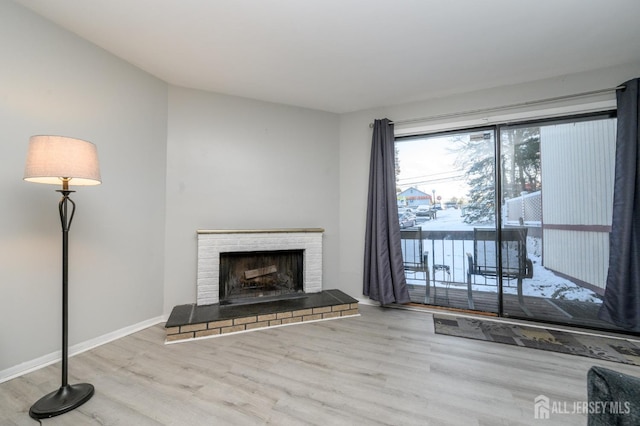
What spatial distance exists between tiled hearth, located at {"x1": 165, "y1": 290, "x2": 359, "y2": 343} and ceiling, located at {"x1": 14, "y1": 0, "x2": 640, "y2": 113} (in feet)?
7.91

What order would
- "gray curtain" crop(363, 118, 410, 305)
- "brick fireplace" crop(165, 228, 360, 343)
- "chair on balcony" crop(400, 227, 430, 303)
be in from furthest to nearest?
1. "chair on balcony" crop(400, 227, 430, 303)
2. "gray curtain" crop(363, 118, 410, 305)
3. "brick fireplace" crop(165, 228, 360, 343)

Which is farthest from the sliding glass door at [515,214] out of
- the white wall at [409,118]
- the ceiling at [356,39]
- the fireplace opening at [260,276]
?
the fireplace opening at [260,276]

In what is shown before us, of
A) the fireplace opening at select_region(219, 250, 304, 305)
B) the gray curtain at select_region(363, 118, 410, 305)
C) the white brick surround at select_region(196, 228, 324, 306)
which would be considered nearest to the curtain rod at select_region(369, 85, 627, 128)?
the gray curtain at select_region(363, 118, 410, 305)

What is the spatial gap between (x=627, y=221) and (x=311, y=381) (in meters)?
3.04

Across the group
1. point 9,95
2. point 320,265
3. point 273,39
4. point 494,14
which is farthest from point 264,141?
point 494,14

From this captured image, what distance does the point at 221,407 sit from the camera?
151cm

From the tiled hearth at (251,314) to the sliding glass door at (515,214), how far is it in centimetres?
113

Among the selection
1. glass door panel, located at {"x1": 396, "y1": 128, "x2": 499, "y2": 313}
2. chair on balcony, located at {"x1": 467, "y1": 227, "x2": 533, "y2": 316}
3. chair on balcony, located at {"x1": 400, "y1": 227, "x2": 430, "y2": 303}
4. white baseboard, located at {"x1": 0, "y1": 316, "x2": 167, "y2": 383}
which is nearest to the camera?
white baseboard, located at {"x1": 0, "y1": 316, "x2": 167, "y2": 383}

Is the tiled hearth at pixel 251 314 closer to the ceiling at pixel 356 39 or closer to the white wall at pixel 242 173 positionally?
the white wall at pixel 242 173

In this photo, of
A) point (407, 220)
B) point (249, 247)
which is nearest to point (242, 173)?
point (249, 247)

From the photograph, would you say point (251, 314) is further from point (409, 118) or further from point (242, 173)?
point (409, 118)

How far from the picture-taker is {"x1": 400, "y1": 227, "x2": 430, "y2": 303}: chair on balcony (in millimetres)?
3283

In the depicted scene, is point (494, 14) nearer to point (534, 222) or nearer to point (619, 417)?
point (534, 222)

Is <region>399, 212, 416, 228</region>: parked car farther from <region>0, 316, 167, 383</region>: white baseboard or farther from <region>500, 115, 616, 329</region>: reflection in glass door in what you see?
<region>0, 316, 167, 383</region>: white baseboard
